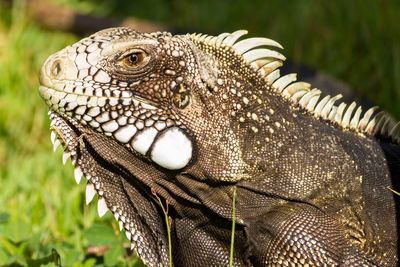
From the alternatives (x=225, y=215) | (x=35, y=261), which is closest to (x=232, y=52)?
(x=225, y=215)

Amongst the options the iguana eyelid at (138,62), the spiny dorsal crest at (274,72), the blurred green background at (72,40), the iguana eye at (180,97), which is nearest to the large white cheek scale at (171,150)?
the iguana eye at (180,97)

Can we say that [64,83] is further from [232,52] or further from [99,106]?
[232,52]

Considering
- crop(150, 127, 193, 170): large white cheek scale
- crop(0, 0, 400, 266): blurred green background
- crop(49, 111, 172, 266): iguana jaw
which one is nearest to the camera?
crop(150, 127, 193, 170): large white cheek scale

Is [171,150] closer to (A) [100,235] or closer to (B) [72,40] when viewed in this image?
(A) [100,235]

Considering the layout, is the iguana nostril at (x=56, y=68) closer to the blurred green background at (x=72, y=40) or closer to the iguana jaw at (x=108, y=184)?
the iguana jaw at (x=108, y=184)

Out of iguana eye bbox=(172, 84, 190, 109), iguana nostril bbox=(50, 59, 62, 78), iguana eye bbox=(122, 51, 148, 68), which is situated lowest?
iguana nostril bbox=(50, 59, 62, 78)

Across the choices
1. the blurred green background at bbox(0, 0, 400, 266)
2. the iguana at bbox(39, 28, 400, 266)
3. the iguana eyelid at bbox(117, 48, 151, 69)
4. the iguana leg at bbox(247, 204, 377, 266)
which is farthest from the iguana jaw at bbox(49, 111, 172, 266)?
the blurred green background at bbox(0, 0, 400, 266)

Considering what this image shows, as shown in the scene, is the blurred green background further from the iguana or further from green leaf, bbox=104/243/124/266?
the iguana
